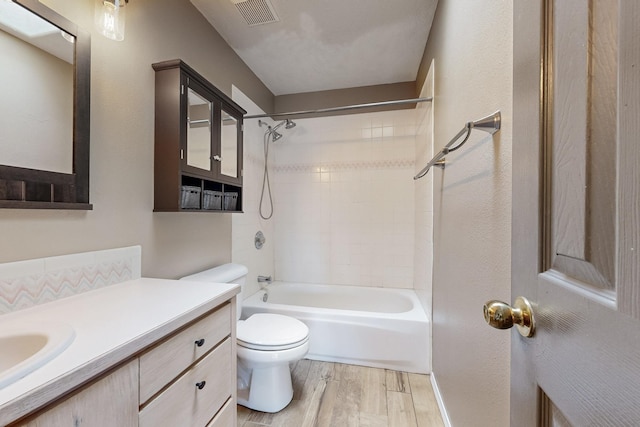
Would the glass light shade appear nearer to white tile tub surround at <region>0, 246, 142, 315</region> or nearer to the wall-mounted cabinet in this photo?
the wall-mounted cabinet

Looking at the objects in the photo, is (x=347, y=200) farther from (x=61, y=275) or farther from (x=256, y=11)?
(x=61, y=275)

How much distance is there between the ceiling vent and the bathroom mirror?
95 cm

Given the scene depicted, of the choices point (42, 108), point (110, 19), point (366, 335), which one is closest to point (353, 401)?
point (366, 335)

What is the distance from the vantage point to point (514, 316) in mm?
499

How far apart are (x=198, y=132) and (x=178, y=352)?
1130mm

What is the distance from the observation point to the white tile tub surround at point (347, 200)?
2.71 metres

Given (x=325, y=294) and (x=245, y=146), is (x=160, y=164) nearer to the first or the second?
(x=245, y=146)

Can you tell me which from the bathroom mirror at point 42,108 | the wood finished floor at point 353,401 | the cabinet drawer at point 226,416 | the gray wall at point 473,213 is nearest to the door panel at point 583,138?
the gray wall at point 473,213

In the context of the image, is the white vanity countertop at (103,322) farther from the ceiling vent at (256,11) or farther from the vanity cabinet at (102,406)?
the ceiling vent at (256,11)

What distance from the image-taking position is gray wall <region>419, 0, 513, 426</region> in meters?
0.82

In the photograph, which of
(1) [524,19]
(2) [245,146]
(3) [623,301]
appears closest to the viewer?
(3) [623,301]

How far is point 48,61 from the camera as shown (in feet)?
3.15

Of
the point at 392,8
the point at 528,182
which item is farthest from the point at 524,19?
the point at 392,8

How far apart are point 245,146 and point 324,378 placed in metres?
1.97
